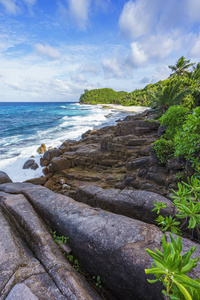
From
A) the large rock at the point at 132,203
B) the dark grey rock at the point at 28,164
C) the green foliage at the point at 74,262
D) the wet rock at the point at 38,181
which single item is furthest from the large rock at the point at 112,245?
the dark grey rock at the point at 28,164

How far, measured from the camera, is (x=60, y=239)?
12.3 feet

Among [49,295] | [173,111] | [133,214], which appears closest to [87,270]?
[49,295]

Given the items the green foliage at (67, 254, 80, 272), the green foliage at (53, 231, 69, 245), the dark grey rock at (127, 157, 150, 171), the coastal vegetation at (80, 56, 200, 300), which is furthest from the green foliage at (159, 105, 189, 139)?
the green foliage at (67, 254, 80, 272)

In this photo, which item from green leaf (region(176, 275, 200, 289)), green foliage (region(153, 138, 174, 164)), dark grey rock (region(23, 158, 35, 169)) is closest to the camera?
green leaf (region(176, 275, 200, 289))

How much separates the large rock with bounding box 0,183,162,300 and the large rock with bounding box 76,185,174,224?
856 millimetres

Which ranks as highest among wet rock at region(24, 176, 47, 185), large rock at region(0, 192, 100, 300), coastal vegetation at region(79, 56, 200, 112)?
coastal vegetation at region(79, 56, 200, 112)

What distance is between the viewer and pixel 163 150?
6434mm

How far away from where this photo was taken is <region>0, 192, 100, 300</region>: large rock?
8.00 ft

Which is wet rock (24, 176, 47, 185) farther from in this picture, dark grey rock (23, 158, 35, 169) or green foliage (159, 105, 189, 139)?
green foliage (159, 105, 189, 139)

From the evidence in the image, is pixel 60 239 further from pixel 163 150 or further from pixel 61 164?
pixel 61 164

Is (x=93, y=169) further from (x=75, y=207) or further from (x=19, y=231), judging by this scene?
(x=19, y=231)

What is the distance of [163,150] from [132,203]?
3062 millimetres

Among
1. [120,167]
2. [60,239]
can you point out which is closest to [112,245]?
[60,239]

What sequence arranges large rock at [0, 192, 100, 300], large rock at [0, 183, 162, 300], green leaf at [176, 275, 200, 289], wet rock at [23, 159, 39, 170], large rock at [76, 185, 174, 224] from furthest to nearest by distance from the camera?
wet rock at [23, 159, 39, 170] < large rock at [76, 185, 174, 224] < large rock at [0, 183, 162, 300] < large rock at [0, 192, 100, 300] < green leaf at [176, 275, 200, 289]
